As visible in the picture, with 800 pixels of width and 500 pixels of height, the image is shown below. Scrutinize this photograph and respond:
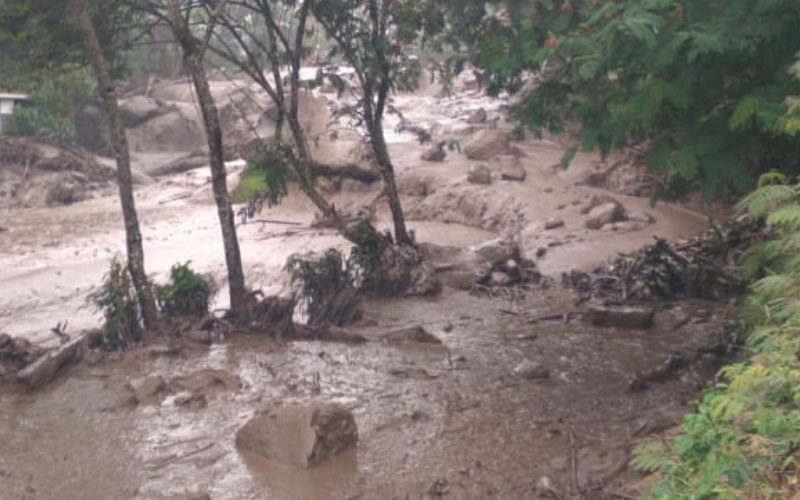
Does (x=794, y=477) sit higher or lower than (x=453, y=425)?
higher

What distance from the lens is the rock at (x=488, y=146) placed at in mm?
17859

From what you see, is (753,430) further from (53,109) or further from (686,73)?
(53,109)

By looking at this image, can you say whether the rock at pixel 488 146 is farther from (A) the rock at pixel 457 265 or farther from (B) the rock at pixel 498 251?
(A) the rock at pixel 457 265

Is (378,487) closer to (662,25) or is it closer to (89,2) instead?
(662,25)

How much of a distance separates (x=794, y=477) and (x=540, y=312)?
645 centimetres

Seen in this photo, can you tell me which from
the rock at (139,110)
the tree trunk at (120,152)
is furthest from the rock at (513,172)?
the rock at (139,110)

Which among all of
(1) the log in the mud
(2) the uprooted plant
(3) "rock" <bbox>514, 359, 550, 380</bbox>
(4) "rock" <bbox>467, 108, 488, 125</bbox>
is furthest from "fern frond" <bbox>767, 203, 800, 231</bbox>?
(4) "rock" <bbox>467, 108, 488, 125</bbox>

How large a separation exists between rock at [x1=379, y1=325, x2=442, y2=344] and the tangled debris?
2.20m

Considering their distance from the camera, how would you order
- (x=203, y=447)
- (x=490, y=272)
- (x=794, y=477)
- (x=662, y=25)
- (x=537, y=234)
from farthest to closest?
(x=537, y=234) < (x=490, y=272) < (x=203, y=447) < (x=662, y=25) < (x=794, y=477)

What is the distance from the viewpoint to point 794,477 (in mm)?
3027

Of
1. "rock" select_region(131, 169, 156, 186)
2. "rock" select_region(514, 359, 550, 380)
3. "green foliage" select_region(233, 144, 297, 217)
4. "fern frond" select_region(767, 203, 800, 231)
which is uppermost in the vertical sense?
"fern frond" select_region(767, 203, 800, 231)

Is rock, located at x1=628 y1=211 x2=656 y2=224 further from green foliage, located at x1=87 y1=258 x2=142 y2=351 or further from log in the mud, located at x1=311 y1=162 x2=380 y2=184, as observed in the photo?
green foliage, located at x1=87 y1=258 x2=142 y2=351

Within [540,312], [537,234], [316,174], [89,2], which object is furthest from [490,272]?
[316,174]

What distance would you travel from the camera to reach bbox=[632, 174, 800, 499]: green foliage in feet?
10.3
